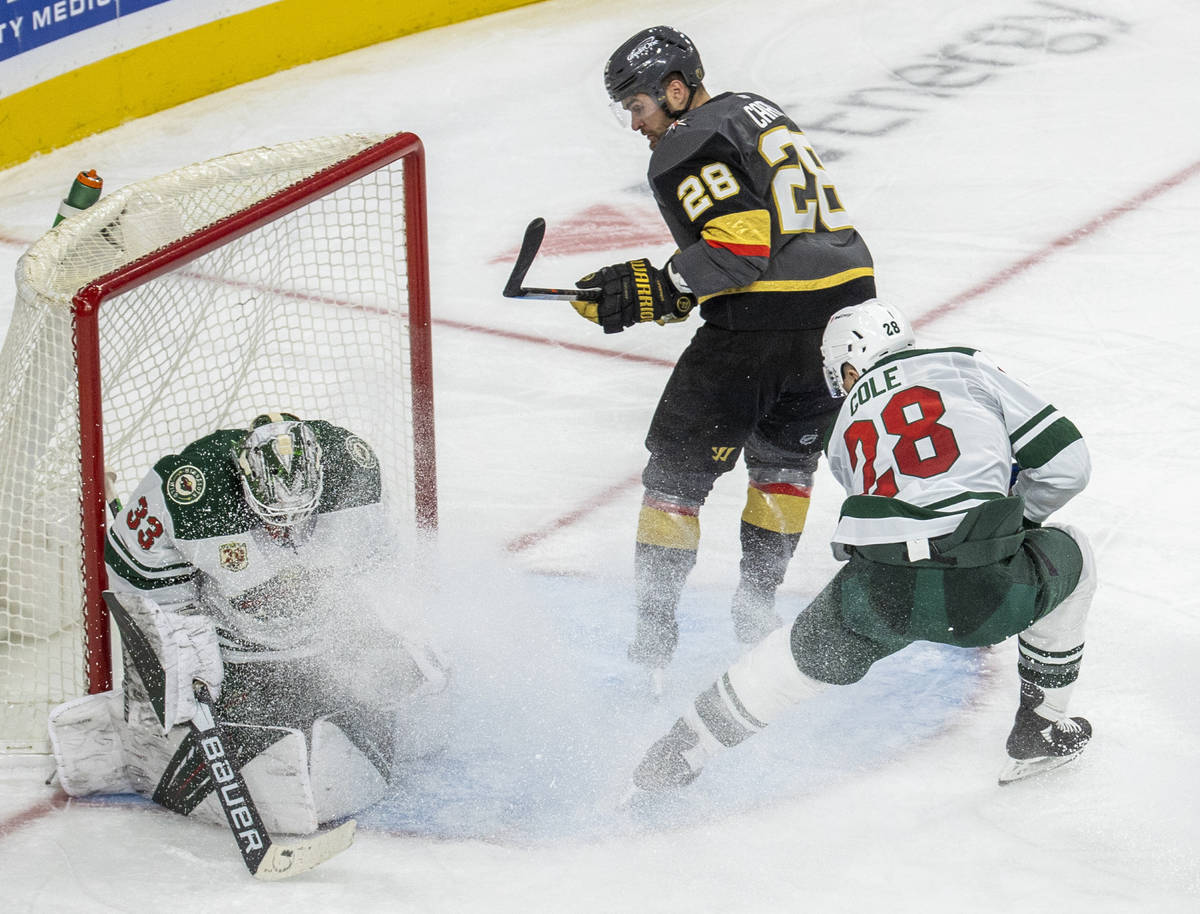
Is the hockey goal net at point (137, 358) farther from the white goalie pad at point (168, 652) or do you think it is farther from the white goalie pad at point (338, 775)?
the white goalie pad at point (338, 775)

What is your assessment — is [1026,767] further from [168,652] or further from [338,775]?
[168,652]

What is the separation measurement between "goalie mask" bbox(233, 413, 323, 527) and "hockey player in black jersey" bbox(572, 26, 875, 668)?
0.66 metres

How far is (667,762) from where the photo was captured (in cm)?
256

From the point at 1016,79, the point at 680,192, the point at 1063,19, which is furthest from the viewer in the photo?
the point at 1063,19

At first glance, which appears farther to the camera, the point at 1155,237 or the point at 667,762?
the point at 1155,237

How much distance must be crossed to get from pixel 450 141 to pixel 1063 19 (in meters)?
2.76

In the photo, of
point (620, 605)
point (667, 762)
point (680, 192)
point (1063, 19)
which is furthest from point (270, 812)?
point (1063, 19)

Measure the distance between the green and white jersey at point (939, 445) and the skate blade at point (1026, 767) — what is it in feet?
1.38

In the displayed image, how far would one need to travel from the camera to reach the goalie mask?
8.00 feet

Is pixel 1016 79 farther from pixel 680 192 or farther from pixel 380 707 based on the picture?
pixel 380 707

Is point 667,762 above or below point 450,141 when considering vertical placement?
below

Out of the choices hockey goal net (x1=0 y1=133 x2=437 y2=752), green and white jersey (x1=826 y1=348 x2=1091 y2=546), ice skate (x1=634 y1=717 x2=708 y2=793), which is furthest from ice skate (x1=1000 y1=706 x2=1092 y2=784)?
hockey goal net (x1=0 y1=133 x2=437 y2=752)

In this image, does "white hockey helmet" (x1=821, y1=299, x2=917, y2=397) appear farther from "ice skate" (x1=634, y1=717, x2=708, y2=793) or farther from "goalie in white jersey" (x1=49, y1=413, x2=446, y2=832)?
"goalie in white jersey" (x1=49, y1=413, x2=446, y2=832)

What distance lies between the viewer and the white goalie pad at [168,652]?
95.1 inches
